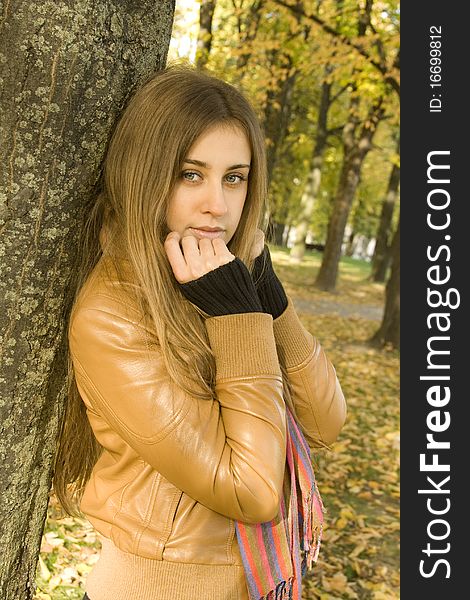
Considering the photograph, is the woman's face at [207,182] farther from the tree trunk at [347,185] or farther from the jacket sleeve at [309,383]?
the tree trunk at [347,185]

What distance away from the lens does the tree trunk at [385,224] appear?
2119 centimetres

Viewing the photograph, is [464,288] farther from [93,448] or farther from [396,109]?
[396,109]

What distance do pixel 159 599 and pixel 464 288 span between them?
3.80m

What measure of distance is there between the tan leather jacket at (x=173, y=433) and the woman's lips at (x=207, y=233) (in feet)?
0.90

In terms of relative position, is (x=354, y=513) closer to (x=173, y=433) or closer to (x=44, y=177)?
(x=173, y=433)

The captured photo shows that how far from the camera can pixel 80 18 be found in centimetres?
196

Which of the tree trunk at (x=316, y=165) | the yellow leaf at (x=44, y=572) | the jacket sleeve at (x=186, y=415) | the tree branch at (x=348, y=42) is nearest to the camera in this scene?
the jacket sleeve at (x=186, y=415)

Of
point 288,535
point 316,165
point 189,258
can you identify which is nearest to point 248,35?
point 316,165

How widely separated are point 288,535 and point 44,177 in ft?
4.60

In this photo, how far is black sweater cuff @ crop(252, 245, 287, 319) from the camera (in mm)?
2508

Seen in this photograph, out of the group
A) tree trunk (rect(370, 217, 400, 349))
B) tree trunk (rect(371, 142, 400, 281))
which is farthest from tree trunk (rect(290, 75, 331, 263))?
tree trunk (rect(370, 217, 400, 349))

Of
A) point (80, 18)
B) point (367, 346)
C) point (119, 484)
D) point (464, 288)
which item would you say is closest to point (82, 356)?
point (119, 484)

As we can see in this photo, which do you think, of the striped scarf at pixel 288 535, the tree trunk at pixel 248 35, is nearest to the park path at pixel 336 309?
the tree trunk at pixel 248 35

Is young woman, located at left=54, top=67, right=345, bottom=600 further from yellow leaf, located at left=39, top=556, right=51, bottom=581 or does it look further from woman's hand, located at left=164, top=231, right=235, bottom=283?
yellow leaf, located at left=39, top=556, right=51, bottom=581
